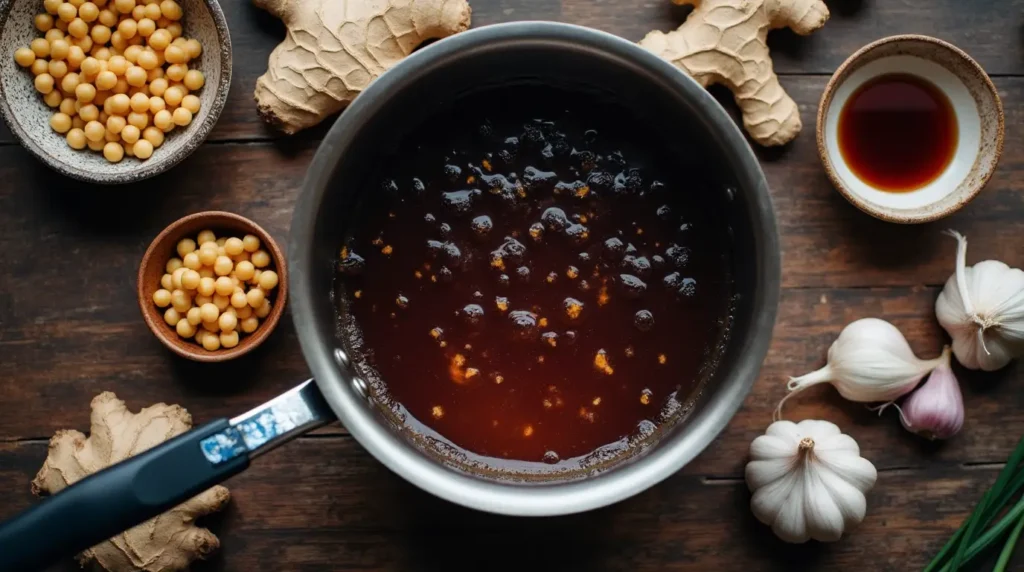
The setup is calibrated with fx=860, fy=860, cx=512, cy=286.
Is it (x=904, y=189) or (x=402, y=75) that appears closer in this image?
(x=402, y=75)

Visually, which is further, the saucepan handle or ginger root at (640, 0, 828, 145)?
ginger root at (640, 0, 828, 145)

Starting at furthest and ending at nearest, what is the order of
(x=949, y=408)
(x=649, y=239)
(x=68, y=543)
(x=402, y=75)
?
(x=949, y=408)
(x=649, y=239)
(x=402, y=75)
(x=68, y=543)

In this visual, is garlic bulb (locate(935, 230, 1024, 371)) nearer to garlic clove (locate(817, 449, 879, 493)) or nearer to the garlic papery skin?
the garlic papery skin

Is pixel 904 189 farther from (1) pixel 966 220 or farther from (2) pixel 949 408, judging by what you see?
(2) pixel 949 408

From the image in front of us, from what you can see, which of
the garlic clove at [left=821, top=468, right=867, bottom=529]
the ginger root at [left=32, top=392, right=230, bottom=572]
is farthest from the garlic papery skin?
the ginger root at [left=32, top=392, right=230, bottom=572]

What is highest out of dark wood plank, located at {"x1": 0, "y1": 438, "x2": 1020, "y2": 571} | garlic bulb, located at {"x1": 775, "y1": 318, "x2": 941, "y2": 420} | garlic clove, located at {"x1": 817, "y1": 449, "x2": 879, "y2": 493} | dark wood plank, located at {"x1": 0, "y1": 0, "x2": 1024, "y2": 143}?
dark wood plank, located at {"x1": 0, "y1": 0, "x2": 1024, "y2": 143}

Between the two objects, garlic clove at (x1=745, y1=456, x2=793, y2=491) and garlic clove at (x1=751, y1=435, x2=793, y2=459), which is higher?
garlic clove at (x1=751, y1=435, x2=793, y2=459)

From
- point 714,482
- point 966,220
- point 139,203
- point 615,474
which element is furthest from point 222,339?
point 966,220
